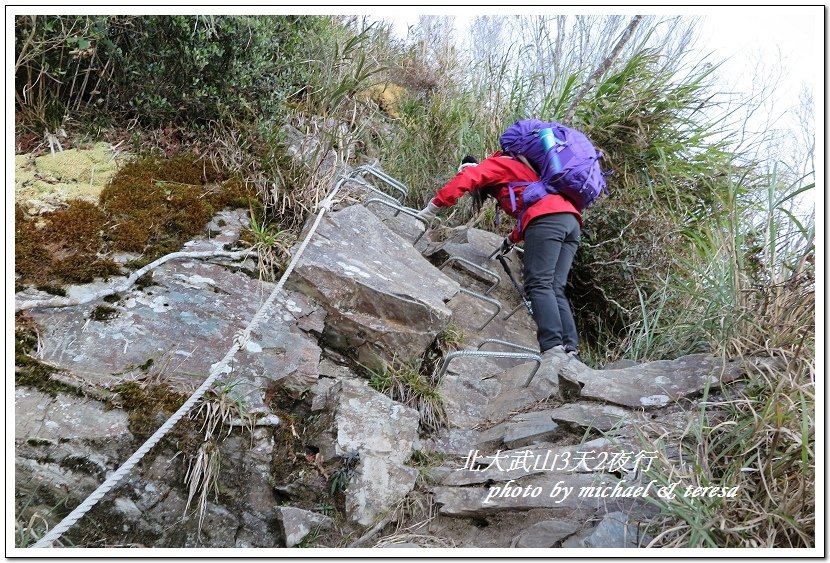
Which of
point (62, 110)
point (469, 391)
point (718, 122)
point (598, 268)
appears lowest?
point (469, 391)

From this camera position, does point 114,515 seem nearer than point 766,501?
No

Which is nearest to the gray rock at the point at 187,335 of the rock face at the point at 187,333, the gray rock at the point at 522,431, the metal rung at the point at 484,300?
the rock face at the point at 187,333

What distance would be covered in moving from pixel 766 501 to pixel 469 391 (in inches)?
78.6

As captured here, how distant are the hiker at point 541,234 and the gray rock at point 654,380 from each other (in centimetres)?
45

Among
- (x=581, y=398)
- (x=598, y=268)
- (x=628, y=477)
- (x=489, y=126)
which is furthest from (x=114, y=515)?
(x=489, y=126)

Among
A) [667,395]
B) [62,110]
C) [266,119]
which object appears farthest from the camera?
[266,119]

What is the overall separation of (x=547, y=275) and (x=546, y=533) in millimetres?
1854

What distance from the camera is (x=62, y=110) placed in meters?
3.71

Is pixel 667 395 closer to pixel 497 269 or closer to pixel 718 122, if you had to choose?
pixel 497 269

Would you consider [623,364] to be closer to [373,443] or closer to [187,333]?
[373,443]

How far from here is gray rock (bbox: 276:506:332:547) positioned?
7.88 feet

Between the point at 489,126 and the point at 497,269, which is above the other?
the point at 489,126

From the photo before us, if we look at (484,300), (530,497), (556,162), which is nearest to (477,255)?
(484,300)

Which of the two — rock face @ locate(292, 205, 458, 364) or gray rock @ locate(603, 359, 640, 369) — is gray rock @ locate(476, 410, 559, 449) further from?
gray rock @ locate(603, 359, 640, 369)
